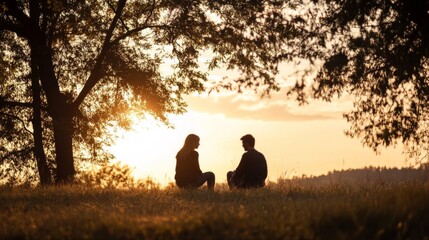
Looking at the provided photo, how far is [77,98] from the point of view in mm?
21656

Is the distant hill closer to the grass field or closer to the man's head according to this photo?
the man's head

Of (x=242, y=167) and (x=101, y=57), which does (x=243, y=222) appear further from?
(x=101, y=57)

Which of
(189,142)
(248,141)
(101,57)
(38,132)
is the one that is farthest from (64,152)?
(248,141)

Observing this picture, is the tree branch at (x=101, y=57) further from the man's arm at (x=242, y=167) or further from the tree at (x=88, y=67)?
the man's arm at (x=242, y=167)

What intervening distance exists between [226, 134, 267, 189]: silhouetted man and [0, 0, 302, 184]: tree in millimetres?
4250

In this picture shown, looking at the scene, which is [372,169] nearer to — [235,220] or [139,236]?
[235,220]

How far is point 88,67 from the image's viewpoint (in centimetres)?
2217

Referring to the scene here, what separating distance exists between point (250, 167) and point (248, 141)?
27.0 inches

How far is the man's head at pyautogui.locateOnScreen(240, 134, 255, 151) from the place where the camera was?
15.2 meters

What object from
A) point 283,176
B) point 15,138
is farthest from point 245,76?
point 15,138

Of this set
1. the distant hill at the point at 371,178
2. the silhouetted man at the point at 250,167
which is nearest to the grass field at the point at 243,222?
the distant hill at the point at 371,178

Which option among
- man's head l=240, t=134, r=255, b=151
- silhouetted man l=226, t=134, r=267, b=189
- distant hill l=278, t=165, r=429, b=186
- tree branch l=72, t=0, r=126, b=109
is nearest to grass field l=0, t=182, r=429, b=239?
distant hill l=278, t=165, r=429, b=186

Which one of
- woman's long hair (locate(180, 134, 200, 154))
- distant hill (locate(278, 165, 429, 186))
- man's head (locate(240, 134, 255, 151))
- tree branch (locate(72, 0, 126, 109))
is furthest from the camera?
tree branch (locate(72, 0, 126, 109))

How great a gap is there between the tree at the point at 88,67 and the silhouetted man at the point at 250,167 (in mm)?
4250
